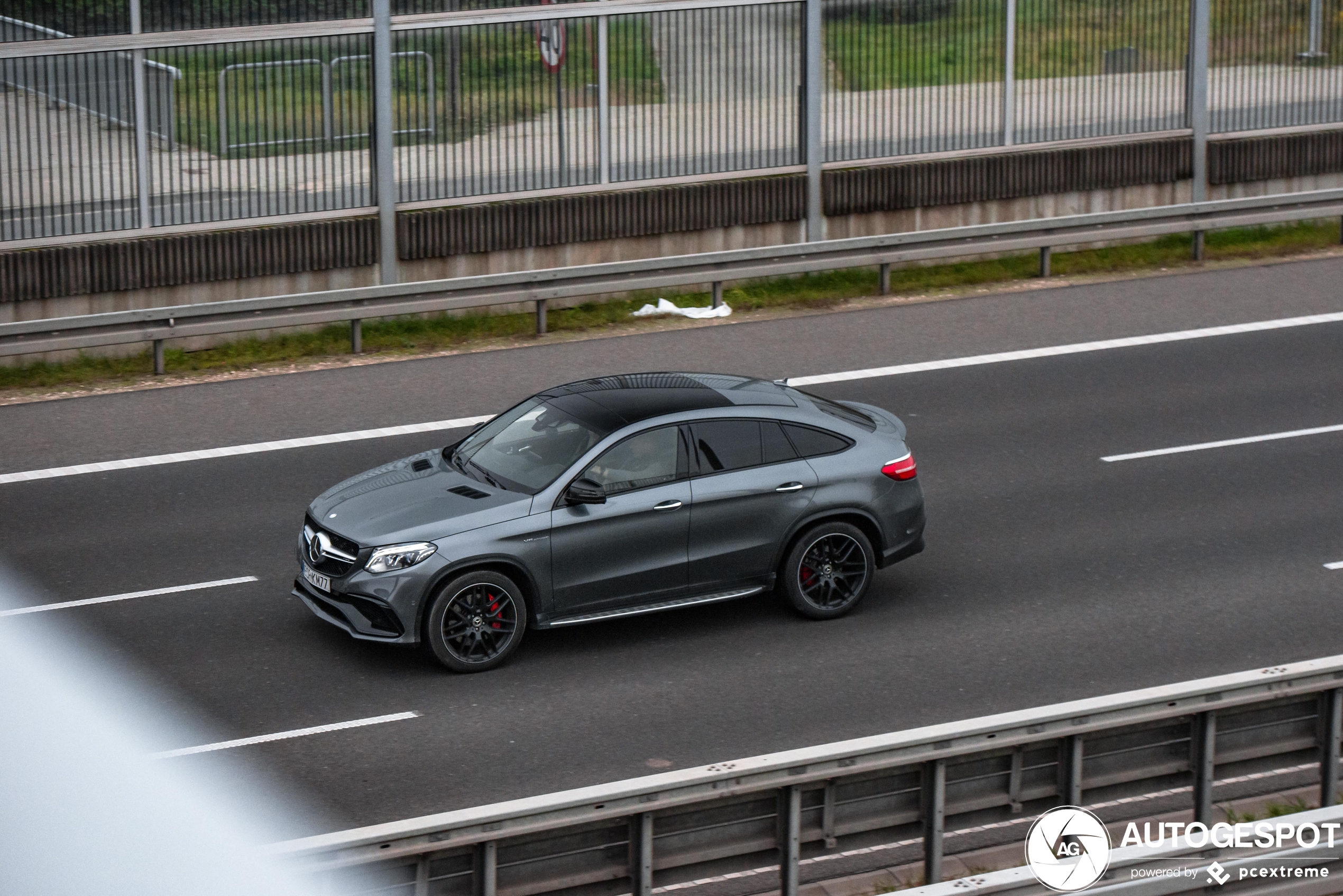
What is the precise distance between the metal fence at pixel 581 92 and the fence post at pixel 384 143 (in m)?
0.04

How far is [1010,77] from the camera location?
2117 cm

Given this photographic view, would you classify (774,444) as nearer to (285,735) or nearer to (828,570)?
(828,570)

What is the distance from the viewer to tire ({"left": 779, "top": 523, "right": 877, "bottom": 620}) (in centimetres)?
1120

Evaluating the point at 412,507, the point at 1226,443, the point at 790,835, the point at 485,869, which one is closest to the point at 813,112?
the point at 1226,443

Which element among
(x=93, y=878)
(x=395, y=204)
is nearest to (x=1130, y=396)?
(x=395, y=204)

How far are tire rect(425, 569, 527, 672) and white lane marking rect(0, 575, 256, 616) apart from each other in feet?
6.97

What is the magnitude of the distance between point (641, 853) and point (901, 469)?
5274mm

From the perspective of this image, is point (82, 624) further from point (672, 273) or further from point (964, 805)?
point (672, 273)

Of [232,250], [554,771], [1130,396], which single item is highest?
[232,250]

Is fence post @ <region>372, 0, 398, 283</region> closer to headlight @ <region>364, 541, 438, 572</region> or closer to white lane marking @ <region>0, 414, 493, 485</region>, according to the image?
white lane marking @ <region>0, 414, 493, 485</region>

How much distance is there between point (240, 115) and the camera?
1802 centimetres

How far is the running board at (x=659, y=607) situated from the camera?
10.7 meters

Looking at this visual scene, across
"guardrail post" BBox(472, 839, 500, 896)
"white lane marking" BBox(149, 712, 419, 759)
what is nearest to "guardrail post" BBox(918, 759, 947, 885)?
"guardrail post" BBox(472, 839, 500, 896)

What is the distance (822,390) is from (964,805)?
30.0ft
